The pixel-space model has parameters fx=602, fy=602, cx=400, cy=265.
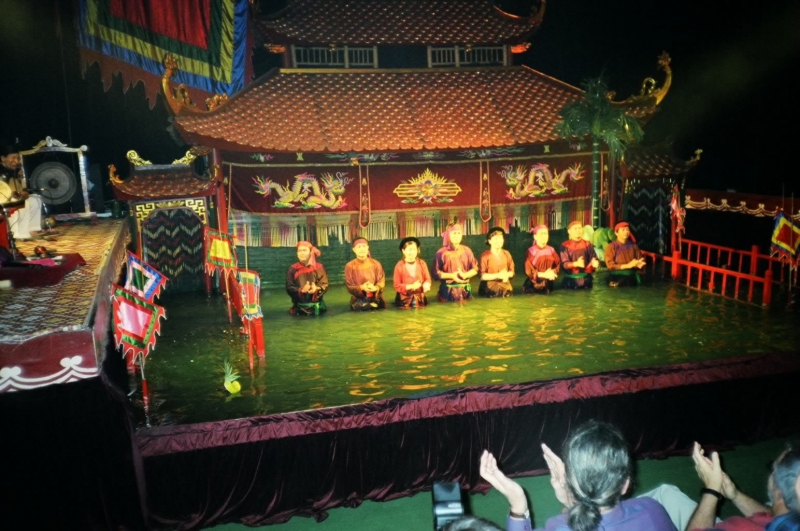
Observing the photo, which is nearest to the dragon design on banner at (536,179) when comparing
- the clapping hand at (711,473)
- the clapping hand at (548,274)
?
the clapping hand at (548,274)

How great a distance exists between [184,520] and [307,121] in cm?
828

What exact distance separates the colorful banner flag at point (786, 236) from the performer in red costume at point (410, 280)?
5409mm

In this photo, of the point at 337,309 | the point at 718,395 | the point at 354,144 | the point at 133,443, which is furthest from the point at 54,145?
the point at 718,395

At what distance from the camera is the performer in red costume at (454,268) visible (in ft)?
33.2

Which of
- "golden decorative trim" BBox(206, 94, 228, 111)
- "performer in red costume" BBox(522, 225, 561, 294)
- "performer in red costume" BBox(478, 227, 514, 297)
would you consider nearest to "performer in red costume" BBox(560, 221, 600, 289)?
"performer in red costume" BBox(522, 225, 561, 294)

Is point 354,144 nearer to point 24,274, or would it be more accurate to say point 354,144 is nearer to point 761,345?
point 24,274

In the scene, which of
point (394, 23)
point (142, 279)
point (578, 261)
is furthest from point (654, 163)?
point (142, 279)

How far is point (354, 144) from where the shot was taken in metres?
11.3

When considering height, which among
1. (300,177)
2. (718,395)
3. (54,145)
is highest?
(54,145)

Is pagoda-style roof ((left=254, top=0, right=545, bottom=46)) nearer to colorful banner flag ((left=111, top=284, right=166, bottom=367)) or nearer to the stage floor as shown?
the stage floor

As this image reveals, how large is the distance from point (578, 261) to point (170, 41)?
9344 millimetres

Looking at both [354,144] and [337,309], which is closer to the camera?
[337,309]

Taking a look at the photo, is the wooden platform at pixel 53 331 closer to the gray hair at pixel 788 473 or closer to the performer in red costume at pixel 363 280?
the performer in red costume at pixel 363 280

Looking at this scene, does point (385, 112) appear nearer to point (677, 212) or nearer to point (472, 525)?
point (677, 212)
